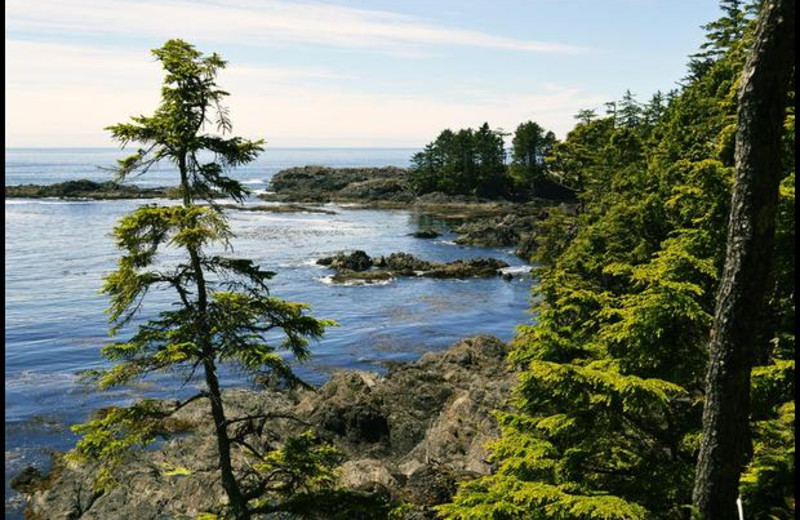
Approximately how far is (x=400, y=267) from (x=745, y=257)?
172ft

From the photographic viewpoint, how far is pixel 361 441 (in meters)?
24.5

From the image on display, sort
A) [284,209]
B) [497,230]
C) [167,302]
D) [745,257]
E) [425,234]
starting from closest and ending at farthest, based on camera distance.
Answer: [745,257], [167,302], [497,230], [425,234], [284,209]

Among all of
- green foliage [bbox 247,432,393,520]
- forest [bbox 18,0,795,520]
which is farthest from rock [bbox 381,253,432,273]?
green foliage [bbox 247,432,393,520]

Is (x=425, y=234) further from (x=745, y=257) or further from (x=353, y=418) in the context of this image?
(x=745, y=257)

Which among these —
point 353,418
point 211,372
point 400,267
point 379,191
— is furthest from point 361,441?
point 379,191

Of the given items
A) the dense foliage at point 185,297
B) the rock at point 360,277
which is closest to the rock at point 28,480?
the dense foliage at point 185,297

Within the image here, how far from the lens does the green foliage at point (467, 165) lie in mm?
111000

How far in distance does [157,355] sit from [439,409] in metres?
17.8

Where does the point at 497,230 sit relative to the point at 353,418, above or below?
above

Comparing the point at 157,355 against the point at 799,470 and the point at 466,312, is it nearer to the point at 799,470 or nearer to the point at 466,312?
the point at 799,470

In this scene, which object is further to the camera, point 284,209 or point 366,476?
point 284,209

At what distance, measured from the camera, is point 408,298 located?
49.9 m

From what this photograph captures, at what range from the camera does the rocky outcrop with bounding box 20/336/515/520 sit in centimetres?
1867

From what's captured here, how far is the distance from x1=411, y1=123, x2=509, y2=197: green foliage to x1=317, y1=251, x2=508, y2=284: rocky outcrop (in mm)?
51743
